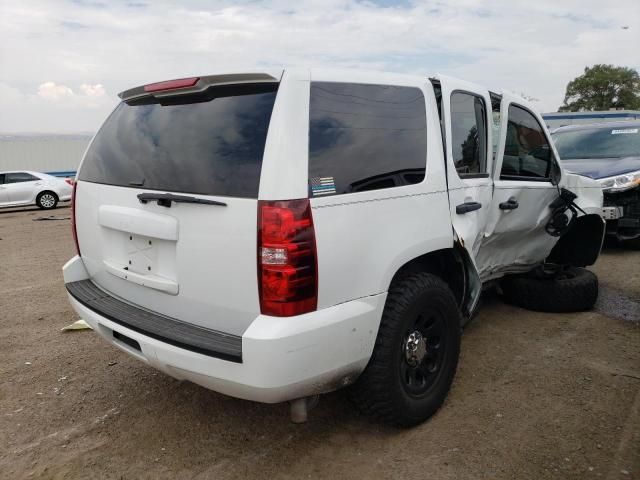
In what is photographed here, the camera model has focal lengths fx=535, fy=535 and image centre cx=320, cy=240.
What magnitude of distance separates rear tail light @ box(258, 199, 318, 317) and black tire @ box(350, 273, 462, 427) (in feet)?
2.01

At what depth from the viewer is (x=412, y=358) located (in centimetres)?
288

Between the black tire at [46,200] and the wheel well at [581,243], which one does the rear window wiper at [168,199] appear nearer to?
the wheel well at [581,243]

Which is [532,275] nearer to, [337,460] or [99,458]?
[337,460]

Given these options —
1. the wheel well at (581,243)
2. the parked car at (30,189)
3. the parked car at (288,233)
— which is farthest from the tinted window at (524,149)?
the parked car at (30,189)

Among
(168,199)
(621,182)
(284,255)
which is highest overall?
(168,199)

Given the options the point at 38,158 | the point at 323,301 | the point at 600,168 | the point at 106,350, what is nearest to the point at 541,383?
the point at 323,301

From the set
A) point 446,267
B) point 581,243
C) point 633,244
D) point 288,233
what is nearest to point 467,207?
point 446,267

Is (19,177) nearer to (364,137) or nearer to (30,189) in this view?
(30,189)

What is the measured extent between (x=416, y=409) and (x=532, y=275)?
8.35 feet

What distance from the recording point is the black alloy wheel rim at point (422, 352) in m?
2.84

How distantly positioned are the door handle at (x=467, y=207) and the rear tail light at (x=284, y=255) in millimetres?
1242

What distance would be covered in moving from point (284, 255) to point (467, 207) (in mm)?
1475

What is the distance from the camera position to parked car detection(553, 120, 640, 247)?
6.69 metres

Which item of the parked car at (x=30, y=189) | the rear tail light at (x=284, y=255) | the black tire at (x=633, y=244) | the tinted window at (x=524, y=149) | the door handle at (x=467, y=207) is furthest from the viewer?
the parked car at (x=30, y=189)
